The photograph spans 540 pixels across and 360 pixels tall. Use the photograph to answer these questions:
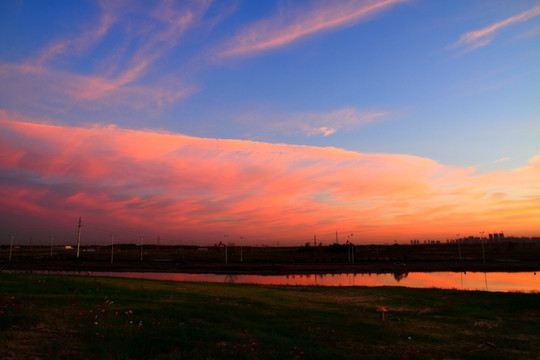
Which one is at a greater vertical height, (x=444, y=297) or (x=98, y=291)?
(x=98, y=291)

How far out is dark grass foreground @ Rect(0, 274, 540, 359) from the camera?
11.8 m

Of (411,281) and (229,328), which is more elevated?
(229,328)

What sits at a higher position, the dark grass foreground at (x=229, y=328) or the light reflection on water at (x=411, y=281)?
the dark grass foreground at (x=229, y=328)

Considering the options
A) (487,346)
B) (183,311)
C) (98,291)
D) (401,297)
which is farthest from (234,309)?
(401,297)

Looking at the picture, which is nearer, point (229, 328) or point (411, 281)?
point (229, 328)

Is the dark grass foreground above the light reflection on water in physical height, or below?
above

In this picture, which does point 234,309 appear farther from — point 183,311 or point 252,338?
point 252,338

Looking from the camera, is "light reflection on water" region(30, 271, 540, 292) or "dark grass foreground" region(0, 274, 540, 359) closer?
"dark grass foreground" region(0, 274, 540, 359)

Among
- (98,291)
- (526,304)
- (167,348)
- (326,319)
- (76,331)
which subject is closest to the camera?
(167,348)

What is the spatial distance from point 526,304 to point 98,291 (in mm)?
29210

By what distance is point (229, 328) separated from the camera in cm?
1495

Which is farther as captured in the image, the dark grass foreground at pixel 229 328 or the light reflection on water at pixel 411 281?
the light reflection on water at pixel 411 281

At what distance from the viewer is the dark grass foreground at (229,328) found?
38.8 feet

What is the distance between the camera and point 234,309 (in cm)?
1934
